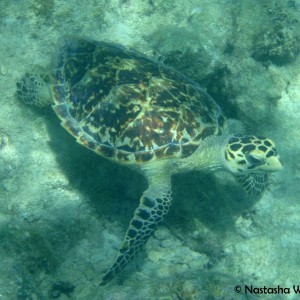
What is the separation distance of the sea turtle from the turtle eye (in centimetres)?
1

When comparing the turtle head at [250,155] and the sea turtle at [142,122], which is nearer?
the turtle head at [250,155]

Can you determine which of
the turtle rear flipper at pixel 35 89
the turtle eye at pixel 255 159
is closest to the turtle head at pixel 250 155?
the turtle eye at pixel 255 159

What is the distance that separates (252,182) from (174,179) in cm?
107

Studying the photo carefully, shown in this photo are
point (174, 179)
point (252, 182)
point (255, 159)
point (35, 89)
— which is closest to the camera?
point (255, 159)

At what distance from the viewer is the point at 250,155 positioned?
3.53 metres

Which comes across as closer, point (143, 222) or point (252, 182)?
point (143, 222)

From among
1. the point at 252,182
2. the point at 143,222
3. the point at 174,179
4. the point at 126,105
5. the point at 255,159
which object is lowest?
the point at 174,179

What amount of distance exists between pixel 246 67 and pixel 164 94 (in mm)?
1563

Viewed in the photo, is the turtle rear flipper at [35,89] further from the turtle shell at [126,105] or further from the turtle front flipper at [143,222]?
the turtle front flipper at [143,222]

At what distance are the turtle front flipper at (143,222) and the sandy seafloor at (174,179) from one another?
0.26 metres

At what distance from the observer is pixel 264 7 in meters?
4.62

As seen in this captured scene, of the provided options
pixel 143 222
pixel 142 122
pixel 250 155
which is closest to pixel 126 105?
pixel 142 122

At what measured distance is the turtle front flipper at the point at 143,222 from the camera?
3.38 m

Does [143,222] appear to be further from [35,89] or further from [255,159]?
[35,89]
